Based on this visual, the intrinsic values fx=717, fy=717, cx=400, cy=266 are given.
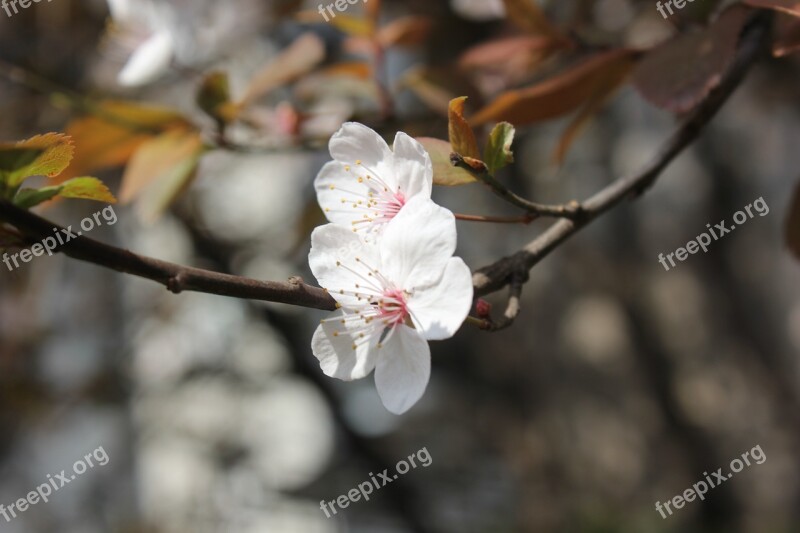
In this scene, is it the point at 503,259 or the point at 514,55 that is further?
the point at 514,55

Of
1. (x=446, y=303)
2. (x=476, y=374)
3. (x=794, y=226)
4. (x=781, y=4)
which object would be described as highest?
(x=781, y=4)

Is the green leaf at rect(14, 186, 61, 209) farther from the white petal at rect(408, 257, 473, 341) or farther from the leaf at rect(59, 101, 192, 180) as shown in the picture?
the leaf at rect(59, 101, 192, 180)

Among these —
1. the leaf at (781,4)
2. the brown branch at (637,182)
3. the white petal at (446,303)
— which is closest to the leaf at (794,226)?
the brown branch at (637,182)

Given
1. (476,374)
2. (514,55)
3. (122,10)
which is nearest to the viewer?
(514,55)

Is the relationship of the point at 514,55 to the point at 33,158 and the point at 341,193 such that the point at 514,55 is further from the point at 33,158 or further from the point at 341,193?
the point at 33,158

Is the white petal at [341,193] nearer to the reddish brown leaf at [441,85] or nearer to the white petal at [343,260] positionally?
the white petal at [343,260]

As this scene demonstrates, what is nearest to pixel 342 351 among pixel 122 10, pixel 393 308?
pixel 393 308
